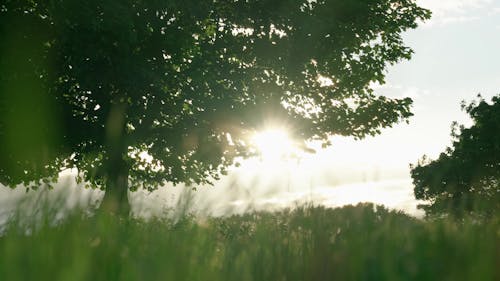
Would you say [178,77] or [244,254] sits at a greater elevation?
[178,77]

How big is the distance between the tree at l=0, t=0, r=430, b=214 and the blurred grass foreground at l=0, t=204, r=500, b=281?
12.4 metres

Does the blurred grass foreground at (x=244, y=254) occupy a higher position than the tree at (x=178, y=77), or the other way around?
the tree at (x=178, y=77)

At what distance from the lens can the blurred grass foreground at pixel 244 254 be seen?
2.53 metres

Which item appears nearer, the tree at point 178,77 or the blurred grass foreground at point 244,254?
the blurred grass foreground at point 244,254

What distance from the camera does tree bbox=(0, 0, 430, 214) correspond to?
17094 millimetres

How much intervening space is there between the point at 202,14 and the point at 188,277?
16.7 meters

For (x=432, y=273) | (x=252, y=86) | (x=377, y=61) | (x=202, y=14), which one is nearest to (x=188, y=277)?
(x=432, y=273)

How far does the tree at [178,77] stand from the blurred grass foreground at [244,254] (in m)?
12.4

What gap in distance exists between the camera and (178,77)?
61.7 feet

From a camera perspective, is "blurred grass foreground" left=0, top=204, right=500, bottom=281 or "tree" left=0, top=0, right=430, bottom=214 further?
"tree" left=0, top=0, right=430, bottom=214

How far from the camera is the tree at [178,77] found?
17.1 metres

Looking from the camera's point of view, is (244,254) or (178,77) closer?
(244,254)

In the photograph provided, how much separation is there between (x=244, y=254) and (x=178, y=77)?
53.5 feet

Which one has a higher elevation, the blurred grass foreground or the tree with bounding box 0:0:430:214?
the tree with bounding box 0:0:430:214
